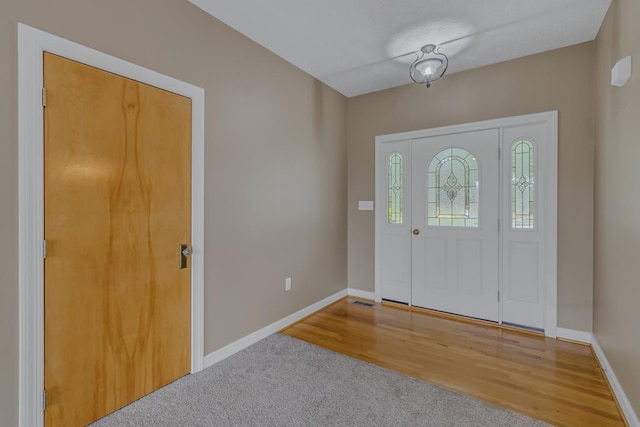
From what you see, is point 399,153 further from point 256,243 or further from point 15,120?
point 15,120

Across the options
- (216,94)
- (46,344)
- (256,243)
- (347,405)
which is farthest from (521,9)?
(46,344)

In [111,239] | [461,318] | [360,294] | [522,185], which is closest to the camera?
[111,239]

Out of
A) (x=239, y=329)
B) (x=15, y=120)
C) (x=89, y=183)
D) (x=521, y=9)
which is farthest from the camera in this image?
(x=239, y=329)

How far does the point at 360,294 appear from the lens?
13.7 ft

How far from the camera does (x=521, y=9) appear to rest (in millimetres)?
2350

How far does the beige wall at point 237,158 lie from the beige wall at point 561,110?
1.26 m

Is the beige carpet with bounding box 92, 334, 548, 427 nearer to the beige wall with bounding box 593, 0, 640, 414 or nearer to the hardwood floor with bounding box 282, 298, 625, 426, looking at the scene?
the hardwood floor with bounding box 282, 298, 625, 426

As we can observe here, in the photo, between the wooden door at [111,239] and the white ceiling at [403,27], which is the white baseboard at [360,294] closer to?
the wooden door at [111,239]

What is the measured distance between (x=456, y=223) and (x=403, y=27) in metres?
2.09

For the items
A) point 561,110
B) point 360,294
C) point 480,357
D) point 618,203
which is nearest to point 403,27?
point 561,110

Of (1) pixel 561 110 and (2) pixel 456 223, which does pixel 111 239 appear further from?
(1) pixel 561 110

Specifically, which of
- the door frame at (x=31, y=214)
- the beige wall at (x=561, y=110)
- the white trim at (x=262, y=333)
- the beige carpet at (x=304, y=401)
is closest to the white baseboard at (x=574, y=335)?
the beige wall at (x=561, y=110)

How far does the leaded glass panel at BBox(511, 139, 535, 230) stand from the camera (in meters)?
3.07

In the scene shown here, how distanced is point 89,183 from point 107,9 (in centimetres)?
104
